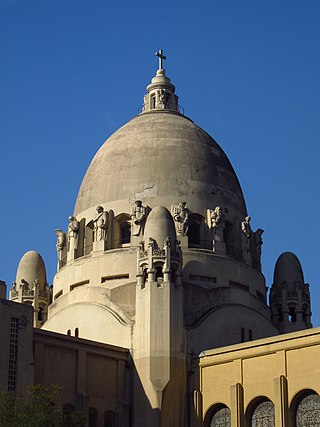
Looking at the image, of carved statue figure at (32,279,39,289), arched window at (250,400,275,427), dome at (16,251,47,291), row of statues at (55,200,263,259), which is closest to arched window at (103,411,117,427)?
arched window at (250,400,275,427)

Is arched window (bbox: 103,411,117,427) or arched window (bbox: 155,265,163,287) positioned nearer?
arched window (bbox: 103,411,117,427)

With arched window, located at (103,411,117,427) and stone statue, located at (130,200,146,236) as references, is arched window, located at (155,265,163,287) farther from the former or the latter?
arched window, located at (103,411,117,427)

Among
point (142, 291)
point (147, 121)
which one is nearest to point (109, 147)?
point (147, 121)

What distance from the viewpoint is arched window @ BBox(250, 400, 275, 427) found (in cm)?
4366

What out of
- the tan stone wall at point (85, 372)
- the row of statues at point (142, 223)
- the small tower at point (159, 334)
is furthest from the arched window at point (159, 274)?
the row of statues at point (142, 223)

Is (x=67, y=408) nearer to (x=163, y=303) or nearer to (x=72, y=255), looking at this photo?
(x=163, y=303)

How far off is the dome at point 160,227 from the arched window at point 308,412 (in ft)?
35.0

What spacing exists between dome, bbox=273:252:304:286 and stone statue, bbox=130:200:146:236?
9.81 metres

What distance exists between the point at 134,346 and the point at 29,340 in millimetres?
5830

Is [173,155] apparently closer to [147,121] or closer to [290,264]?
[147,121]

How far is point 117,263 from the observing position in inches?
2045

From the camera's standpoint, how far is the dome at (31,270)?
5766 centimetres

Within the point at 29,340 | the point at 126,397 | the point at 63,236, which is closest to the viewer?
the point at 29,340

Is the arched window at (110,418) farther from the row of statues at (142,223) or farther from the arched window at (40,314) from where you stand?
the arched window at (40,314)
